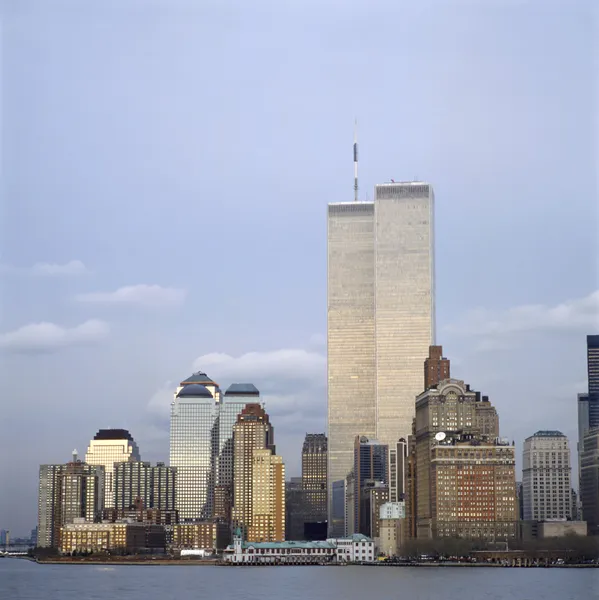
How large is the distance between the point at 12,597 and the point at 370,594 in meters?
37.3

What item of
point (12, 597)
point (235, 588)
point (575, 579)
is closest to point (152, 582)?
point (235, 588)

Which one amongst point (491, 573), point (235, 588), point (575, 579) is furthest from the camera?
point (491, 573)

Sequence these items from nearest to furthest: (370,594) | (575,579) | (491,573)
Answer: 1. (370,594)
2. (575,579)
3. (491,573)

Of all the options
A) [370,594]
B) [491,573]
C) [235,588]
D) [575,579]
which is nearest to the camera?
[370,594]

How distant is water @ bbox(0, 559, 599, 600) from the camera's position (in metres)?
143

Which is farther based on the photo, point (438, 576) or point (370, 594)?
point (438, 576)

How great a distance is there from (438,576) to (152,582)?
122ft

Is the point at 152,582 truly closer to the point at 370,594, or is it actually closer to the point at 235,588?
the point at 235,588

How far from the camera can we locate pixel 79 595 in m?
149

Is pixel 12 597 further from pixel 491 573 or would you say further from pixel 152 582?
pixel 491 573

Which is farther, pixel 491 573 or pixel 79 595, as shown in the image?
pixel 491 573

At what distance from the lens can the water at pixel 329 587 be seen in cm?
14262

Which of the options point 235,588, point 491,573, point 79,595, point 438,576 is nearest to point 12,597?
Answer: point 79,595

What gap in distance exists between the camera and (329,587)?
6388 inches
